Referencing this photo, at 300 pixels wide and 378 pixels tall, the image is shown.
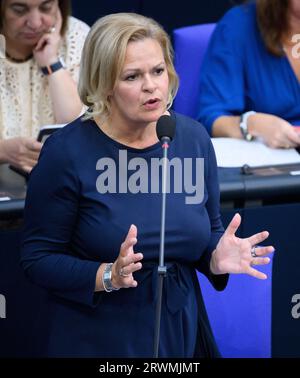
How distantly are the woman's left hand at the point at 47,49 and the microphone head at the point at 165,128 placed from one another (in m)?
1.27

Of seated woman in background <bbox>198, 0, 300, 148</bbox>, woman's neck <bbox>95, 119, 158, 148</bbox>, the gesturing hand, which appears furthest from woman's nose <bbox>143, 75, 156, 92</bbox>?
seated woman in background <bbox>198, 0, 300, 148</bbox>

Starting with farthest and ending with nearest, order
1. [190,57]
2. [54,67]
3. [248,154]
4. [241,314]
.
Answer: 1. [190,57]
2. [54,67]
3. [248,154]
4. [241,314]

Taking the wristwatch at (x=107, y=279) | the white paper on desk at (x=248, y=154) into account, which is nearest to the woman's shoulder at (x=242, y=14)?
the white paper on desk at (x=248, y=154)

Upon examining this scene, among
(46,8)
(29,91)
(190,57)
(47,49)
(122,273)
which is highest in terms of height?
(190,57)

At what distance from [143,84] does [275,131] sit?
1120 millimetres

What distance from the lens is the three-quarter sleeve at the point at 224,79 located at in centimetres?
348

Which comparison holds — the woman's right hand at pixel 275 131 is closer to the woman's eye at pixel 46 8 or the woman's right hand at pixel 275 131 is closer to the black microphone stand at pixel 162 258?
the woman's eye at pixel 46 8

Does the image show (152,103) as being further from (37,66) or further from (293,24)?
(293,24)

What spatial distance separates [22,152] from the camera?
2.86 m

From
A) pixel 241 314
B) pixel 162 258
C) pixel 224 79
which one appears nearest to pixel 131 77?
pixel 162 258

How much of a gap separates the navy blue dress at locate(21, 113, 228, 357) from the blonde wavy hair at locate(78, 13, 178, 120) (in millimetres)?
64

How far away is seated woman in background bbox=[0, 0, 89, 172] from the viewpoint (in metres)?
3.16
